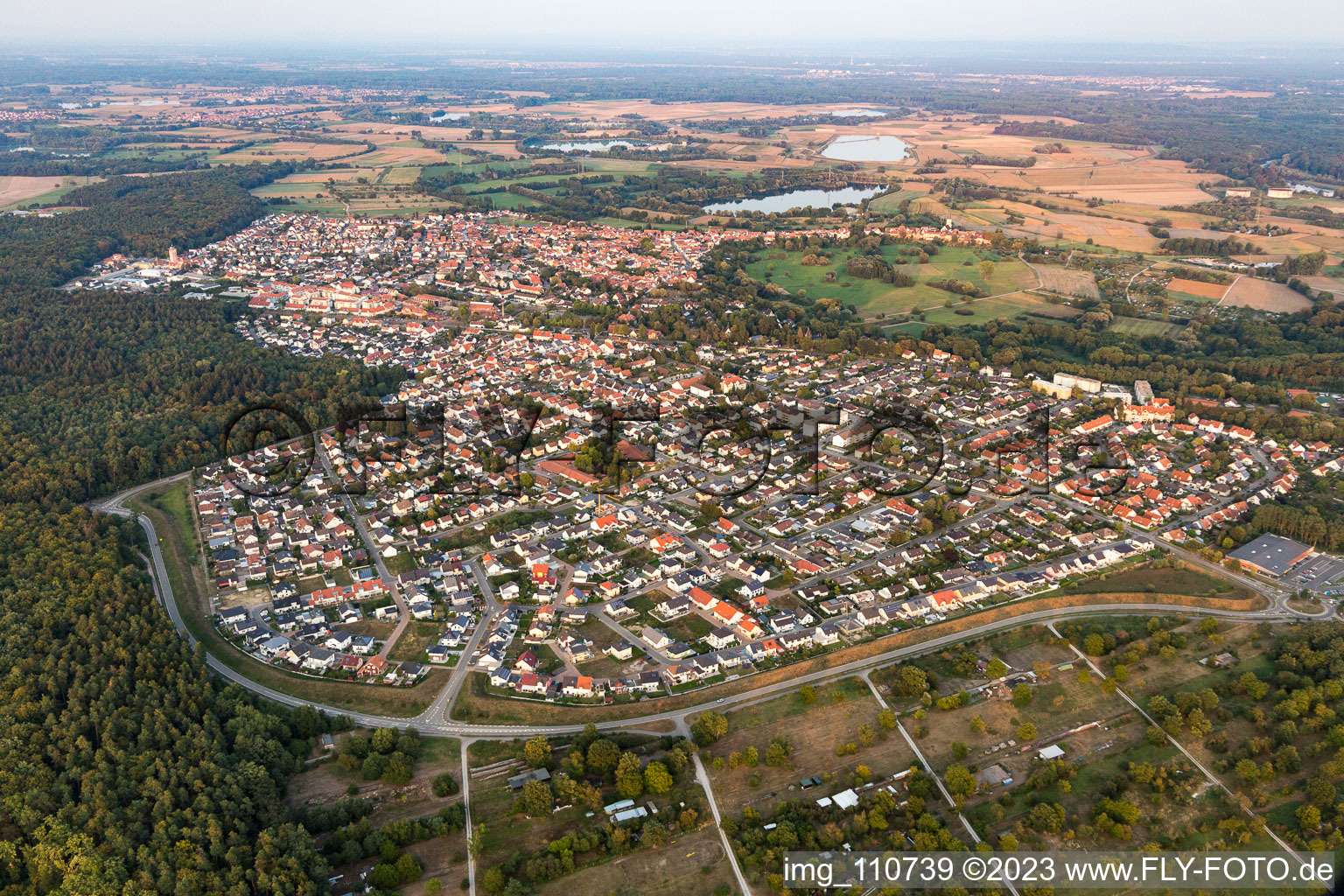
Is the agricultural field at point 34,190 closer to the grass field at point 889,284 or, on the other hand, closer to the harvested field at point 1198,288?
the grass field at point 889,284

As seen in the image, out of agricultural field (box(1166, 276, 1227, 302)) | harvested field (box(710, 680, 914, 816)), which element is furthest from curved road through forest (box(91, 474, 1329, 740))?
agricultural field (box(1166, 276, 1227, 302))

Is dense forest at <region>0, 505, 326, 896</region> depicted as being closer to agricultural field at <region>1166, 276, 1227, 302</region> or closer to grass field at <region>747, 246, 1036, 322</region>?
grass field at <region>747, 246, 1036, 322</region>

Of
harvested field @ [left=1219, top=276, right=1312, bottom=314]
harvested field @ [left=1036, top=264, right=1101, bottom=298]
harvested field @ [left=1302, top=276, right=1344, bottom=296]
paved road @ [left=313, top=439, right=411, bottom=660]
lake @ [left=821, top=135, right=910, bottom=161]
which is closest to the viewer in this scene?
paved road @ [left=313, top=439, right=411, bottom=660]

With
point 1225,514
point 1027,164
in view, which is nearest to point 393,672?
point 1225,514

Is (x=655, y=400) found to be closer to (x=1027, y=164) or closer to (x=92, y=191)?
(x=92, y=191)

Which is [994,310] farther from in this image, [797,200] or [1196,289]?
[797,200]

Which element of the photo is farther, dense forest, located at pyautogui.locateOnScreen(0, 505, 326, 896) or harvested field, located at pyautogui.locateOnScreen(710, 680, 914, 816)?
harvested field, located at pyautogui.locateOnScreen(710, 680, 914, 816)
